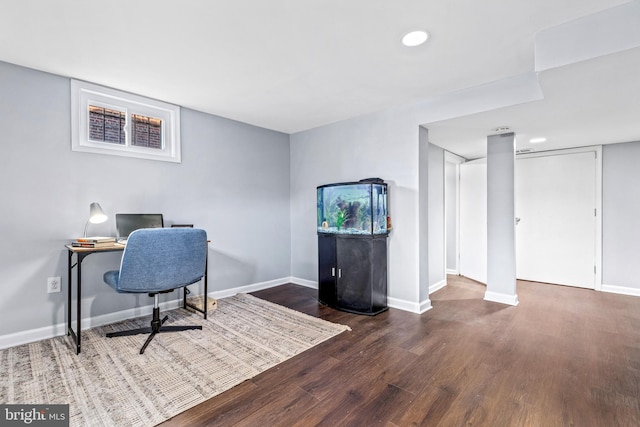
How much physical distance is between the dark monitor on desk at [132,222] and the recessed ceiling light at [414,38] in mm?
2781

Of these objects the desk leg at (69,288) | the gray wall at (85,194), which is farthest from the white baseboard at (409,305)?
the desk leg at (69,288)

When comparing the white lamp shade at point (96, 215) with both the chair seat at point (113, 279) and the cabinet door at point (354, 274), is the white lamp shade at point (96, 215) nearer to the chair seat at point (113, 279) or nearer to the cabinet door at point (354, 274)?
the chair seat at point (113, 279)

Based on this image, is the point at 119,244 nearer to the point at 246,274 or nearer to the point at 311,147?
the point at 246,274

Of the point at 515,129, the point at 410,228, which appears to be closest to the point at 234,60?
the point at 410,228

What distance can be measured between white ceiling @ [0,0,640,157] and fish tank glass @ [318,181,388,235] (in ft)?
3.13

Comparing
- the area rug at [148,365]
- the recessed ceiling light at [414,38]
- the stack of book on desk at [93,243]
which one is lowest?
the area rug at [148,365]

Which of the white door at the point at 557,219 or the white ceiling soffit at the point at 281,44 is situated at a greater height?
the white ceiling soffit at the point at 281,44

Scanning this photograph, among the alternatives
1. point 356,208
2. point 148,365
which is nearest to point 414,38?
point 356,208

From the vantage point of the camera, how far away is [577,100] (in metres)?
2.41

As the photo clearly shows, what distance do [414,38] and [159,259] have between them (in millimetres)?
2524

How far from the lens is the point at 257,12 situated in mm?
1776

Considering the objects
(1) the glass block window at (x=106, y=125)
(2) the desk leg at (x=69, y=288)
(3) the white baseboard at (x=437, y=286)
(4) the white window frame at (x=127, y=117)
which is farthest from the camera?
(3) the white baseboard at (x=437, y=286)

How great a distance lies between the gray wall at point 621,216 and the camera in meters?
3.81

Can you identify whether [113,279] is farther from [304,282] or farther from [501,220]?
[501,220]
